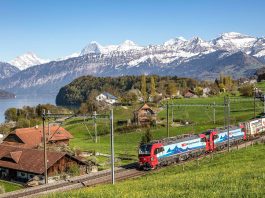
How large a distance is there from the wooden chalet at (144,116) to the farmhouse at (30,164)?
56223 mm

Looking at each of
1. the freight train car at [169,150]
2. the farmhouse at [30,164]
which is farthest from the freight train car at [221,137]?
the farmhouse at [30,164]

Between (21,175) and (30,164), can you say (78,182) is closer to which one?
(30,164)

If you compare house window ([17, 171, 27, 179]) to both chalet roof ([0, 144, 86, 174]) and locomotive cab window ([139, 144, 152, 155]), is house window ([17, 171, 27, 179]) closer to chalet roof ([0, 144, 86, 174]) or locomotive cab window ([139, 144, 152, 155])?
chalet roof ([0, 144, 86, 174])

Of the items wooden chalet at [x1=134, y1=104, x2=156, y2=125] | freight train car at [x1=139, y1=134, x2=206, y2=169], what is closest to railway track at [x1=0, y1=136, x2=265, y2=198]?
freight train car at [x1=139, y1=134, x2=206, y2=169]

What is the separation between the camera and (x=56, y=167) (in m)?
58.3

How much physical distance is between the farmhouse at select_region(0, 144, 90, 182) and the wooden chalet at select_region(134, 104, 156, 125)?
2214 inches

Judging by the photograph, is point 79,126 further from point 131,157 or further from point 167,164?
point 167,164

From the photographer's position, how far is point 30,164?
58906 millimetres

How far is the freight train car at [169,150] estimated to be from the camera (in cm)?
5331

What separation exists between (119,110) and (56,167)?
314 feet

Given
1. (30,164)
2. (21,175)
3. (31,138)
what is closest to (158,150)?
(30,164)

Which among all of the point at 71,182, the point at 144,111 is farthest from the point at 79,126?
the point at 71,182

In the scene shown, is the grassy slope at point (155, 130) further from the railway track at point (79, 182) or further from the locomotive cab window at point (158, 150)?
the railway track at point (79, 182)

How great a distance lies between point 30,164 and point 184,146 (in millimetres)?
22161
